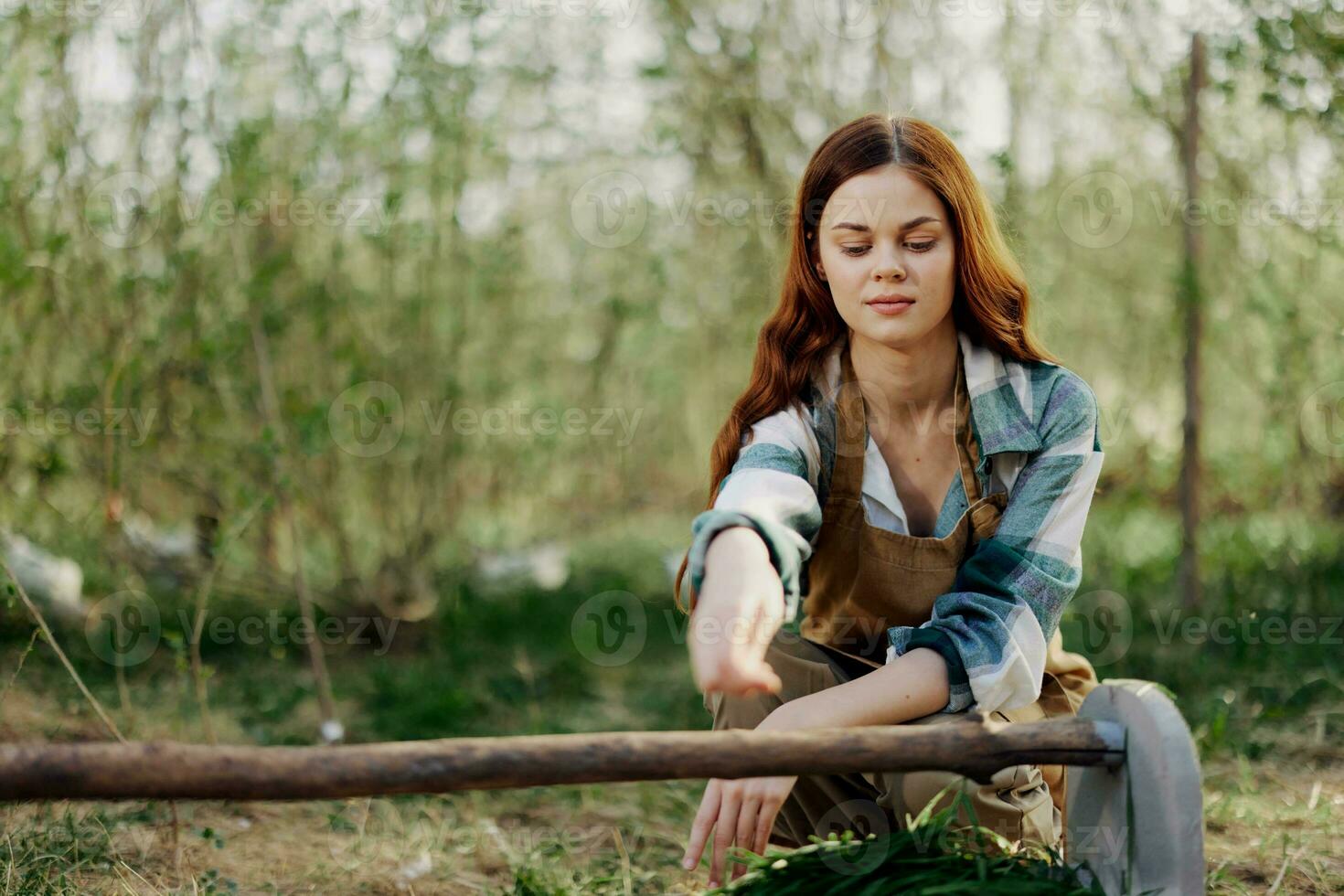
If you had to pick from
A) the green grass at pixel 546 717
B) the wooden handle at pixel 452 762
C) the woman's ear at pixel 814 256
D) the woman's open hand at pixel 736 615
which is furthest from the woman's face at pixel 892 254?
the green grass at pixel 546 717

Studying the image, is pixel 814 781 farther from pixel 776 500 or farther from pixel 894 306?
pixel 894 306

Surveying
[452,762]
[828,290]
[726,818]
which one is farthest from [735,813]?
[828,290]

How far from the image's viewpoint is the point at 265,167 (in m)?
4.55

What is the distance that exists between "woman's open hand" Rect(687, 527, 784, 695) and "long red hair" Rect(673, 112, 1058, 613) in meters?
0.40

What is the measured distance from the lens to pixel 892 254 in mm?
2029

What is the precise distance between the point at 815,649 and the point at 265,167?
3300 mm

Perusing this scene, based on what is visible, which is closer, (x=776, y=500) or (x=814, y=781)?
(x=776, y=500)

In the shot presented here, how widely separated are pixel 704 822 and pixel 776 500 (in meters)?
0.52

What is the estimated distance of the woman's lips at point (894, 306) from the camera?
2047 mm

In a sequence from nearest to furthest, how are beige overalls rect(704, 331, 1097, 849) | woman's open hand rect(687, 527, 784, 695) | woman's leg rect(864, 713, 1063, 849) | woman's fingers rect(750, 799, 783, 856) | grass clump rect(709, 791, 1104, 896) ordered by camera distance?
1. woman's open hand rect(687, 527, 784, 695)
2. grass clump rect(709, 791, 1104, 896)
3. woman's fingers rect(750, 799, 783, 856)
4. woman's leg rect(864, 713, 1063, 849)
5. beige overalls rect(704, 331, 1097, 849)

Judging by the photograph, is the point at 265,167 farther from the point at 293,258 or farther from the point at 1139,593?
the point at 1139,593

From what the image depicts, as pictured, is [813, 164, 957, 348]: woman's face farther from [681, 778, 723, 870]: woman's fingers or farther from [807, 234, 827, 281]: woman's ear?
[681, 778, 723, 870]: woman's fingers

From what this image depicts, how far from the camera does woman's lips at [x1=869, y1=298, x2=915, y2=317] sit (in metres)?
2.05

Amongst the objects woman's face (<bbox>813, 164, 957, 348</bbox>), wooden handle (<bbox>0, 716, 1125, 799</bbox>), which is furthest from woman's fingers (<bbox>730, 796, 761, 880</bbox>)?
woman's face (<bbox>813, 164, 957, 348</bbox>)
